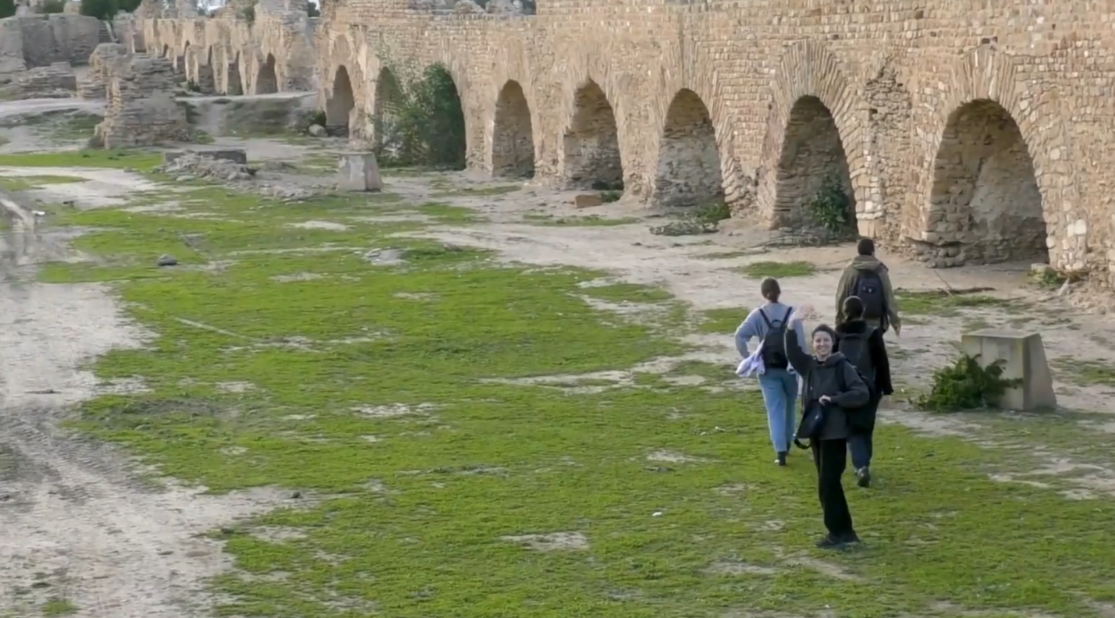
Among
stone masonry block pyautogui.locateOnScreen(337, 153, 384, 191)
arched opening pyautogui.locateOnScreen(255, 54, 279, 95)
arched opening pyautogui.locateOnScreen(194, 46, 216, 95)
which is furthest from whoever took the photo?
arched opening pyautogui.locateOnScreen(194, 46, 216, 95)

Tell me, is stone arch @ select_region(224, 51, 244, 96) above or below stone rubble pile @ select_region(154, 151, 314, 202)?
above

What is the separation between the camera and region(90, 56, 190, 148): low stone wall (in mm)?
33625

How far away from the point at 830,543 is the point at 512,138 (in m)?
21.0

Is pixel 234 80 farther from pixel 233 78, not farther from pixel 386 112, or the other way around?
pixel 386 112

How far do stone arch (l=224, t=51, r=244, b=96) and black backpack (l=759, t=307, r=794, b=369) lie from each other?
4084 cm

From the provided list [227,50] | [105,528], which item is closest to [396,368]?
[105,528]

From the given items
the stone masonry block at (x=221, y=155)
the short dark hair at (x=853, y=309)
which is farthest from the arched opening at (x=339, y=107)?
the short dark hair at (x=853, y=309)

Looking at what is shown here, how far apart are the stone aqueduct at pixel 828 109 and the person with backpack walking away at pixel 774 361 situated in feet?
17.7

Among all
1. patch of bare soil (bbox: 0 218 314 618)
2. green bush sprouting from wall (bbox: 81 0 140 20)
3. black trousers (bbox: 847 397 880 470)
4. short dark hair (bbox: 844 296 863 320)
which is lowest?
patch of bare soil (bbox: 0 218 314 618)

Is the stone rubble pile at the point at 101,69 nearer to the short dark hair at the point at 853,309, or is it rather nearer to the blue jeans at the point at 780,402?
the blue jeans at the point at 780,402

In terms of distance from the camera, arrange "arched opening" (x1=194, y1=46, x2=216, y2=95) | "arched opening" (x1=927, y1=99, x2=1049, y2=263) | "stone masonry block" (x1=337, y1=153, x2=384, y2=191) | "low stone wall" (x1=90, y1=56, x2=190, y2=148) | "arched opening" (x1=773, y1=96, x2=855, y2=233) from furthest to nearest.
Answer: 1. "arched opening" (x1=194, y1=46, x2=216, y2=95)
2. "low stone wall" (x1=90, y1=56, x2=190, y2=148)
3. "stone masonry block" (x1=337, y1=153, x2=384, y2=191)
4. "arched opening" (x1=773, y1=96, x2=855, y2=233)
5. "arched opening" (x1=927, y1=99, x2=1049, y2=263)

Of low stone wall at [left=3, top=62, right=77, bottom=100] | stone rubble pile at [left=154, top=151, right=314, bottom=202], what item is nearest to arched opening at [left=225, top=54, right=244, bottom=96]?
low stone wall at [left=3, top=62, right=77, bottom=100]

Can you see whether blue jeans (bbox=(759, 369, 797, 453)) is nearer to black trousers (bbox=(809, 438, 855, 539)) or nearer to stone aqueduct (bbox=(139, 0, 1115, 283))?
black trousers (bbox=(809, 438, 855, 539))

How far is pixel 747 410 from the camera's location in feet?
34.8
